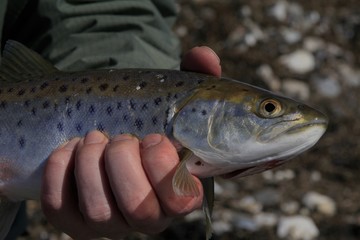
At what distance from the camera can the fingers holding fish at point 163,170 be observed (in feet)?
9.20

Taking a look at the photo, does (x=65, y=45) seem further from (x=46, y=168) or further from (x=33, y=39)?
(x=46, y=168)

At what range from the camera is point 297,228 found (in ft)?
18.9

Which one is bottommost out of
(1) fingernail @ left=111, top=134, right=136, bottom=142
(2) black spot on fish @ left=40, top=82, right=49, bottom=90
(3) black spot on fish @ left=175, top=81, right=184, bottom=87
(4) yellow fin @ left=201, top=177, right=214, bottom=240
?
(4) yellow fin @ left=201, top=177, right=214, bottom=240

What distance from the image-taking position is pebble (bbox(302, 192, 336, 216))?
596 centimetres

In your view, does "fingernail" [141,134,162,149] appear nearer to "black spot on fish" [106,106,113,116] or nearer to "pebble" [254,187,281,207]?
"black spot on fish" [106,106,113,116]

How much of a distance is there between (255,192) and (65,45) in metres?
2.71

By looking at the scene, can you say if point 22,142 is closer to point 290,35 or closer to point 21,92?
point 21,92

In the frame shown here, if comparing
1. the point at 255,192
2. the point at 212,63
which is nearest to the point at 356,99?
the point at 255,192

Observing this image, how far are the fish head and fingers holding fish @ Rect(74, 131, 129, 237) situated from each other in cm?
26

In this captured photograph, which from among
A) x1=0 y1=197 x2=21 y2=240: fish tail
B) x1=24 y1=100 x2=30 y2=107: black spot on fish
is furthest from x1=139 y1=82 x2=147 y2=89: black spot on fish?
x1=0 y1=197 x2=21 y2=240: fish tail

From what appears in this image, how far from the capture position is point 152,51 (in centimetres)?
387

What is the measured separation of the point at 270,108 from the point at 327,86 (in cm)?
457

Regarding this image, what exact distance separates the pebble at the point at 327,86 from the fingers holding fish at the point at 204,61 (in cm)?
416

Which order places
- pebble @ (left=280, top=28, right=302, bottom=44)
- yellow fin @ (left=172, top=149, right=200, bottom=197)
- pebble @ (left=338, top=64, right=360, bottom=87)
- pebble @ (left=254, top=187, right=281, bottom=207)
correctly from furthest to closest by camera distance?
pebble @ (left=280, top=28, right=302, bottom=44)
pebble @ (left=338, top=64, right=360, bottom=87)
pebble @ (left=254, top=187, right=281, bottom=207)
yellow fin @ (left=172, top=149, right=200, bottom=197)
